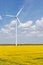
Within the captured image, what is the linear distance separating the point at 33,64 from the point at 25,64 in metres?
0.57

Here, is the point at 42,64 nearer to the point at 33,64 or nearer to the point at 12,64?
the point at 33,64

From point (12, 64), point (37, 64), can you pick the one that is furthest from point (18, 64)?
point (37, 64)

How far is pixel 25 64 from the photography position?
14047 mm

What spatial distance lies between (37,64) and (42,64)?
12.5 inches

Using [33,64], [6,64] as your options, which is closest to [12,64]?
[6,64]

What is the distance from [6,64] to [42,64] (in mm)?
2315

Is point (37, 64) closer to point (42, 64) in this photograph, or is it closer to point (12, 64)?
point (42, 64)

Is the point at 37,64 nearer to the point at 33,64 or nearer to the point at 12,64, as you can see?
the point at 33,64

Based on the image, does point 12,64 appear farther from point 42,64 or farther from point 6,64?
point 42,64

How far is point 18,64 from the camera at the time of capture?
46.5 ft

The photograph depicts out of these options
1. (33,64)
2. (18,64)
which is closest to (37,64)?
(33,64)

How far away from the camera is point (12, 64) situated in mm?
14148

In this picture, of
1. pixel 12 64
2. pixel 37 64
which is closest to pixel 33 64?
pixel 37 64

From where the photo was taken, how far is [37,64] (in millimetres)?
13766
